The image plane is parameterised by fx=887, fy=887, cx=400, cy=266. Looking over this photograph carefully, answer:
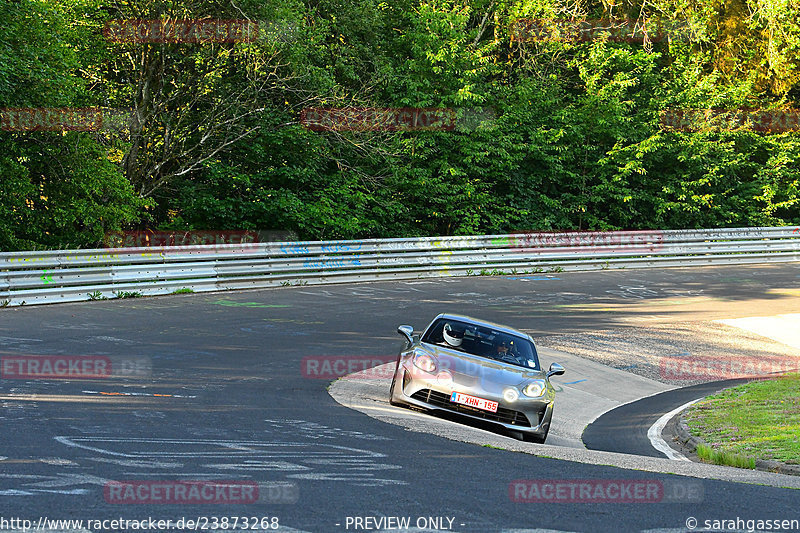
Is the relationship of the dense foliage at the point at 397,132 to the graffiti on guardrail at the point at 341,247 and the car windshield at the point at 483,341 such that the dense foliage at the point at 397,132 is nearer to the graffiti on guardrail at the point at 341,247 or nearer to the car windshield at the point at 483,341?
the graffiti on guardrail at the point at 341,247

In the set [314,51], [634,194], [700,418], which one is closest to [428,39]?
[314,51]

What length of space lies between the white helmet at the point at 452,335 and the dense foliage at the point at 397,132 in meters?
11.9

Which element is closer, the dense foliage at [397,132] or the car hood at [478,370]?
the car hood at [478,370]

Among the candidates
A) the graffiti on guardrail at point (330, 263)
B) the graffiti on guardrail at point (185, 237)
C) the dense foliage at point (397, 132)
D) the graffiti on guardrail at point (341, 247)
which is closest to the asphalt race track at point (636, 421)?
the graffiti on guardrail at point (330, 263)

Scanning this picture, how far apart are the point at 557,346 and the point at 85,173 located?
11.4 meters

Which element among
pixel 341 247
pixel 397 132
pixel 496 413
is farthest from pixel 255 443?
pixel 397 132

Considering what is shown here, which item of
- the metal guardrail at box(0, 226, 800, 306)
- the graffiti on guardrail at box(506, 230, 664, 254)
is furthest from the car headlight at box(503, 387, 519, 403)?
the graffiti on guardrail at box(506, 230, 664, 254)

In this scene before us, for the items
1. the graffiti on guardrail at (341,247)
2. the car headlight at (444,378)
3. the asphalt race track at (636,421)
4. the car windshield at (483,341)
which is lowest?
the asphalt race track at (636,421)

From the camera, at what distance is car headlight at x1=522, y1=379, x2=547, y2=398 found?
34.2ft

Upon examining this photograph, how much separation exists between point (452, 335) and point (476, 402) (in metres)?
1.39

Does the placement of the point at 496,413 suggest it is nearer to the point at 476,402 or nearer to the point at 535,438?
the point at 476,402

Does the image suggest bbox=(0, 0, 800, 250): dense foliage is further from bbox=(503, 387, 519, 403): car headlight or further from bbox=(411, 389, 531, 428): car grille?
bbox=(503, 387, 519, 403): car headlight

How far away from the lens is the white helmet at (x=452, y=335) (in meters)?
11.3

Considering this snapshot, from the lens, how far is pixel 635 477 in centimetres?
729
